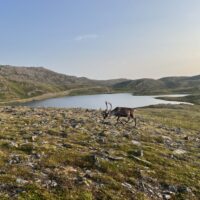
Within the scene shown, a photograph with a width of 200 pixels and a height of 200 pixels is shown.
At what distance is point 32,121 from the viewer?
3262 cm

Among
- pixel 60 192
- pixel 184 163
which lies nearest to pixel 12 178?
pixel 60 192

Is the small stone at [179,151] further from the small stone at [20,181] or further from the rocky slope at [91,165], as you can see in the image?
the small stone at [20,181]

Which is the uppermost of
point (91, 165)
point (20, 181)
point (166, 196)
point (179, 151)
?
point (20, 181)

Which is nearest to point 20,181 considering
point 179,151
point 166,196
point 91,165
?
point 91,165

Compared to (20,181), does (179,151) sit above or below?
below

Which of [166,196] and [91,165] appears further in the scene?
[91,165]

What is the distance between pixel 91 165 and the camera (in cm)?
1861

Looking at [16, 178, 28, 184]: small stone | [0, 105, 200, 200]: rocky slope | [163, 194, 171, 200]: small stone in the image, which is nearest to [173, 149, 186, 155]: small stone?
[0, 105, 200, 200]: rocky slope

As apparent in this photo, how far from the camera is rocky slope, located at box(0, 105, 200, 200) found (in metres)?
15.1

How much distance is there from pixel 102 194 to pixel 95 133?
13305mm

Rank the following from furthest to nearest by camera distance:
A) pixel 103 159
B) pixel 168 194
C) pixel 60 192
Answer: pixel 103 159, pixel 168 194, pixel 60 192

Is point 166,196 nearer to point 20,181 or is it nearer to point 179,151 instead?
point 20,181

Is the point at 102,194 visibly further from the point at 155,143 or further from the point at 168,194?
the point at 155,143

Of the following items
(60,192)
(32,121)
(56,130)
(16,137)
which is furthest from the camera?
(32,121)
